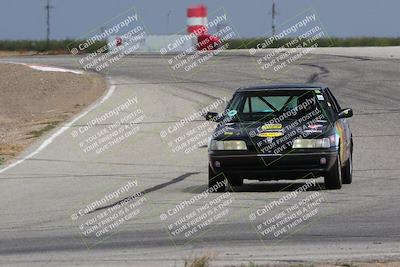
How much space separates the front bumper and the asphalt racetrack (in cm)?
28

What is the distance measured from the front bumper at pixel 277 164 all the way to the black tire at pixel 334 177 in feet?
0.24

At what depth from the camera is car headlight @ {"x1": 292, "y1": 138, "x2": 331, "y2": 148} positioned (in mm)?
14430

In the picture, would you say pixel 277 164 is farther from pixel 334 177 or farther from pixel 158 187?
pixel 158 187

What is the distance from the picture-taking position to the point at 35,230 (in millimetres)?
11984

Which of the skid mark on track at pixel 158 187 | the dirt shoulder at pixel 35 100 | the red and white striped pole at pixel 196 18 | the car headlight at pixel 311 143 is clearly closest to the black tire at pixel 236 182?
the skid mark on track at pixel 158 187

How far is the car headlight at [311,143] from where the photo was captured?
14.4 meters

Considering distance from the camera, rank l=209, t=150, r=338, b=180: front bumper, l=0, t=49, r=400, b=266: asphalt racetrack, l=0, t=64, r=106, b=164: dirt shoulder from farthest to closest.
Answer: l=0, t=64, r=106, b=164: dirt shoulder, l=209, t=150, r=338, b=180: front bumper, l=0, t=49, r=400, b=266: asphalt racetrack

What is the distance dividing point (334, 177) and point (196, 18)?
43.5 m

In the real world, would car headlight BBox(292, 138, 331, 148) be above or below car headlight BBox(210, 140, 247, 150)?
below

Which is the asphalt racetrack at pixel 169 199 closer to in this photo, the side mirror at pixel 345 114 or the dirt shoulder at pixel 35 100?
the dirt shoulder at pixel 35 100

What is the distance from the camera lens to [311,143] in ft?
47.4

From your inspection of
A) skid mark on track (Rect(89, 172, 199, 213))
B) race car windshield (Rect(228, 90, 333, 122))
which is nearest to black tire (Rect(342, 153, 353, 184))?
race car windshield (Rect(228, 90, 333, 122))

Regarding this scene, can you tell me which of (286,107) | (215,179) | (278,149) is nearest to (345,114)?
(286,107)

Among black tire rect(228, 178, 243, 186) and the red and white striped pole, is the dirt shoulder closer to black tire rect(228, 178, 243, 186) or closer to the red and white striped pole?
black tire rect(228, 178, 243, 186)
